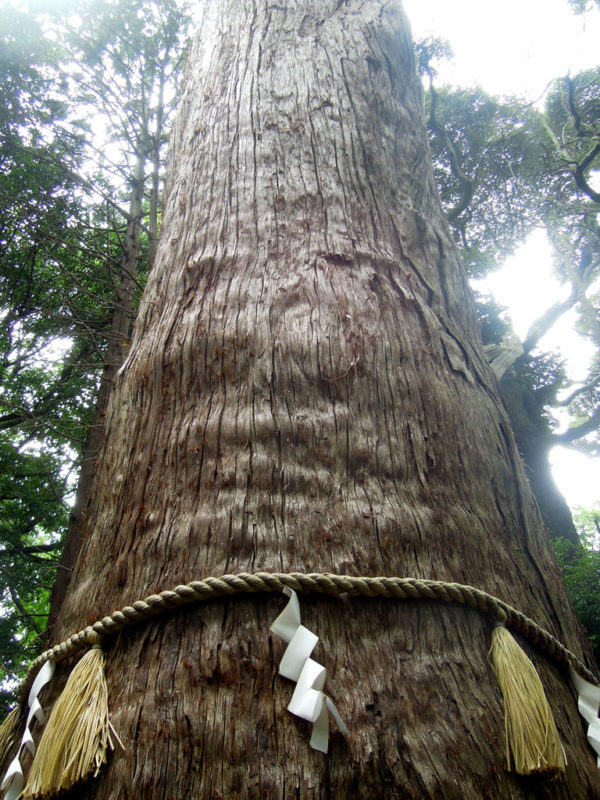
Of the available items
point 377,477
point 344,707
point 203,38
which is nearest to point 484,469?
point 377,477

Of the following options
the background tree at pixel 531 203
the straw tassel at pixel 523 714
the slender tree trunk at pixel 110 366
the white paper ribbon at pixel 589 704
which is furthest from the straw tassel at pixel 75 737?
the background tree at pixel 531 203

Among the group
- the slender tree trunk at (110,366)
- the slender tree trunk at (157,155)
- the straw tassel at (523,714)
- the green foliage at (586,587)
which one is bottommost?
the straw tassel at (523,714)

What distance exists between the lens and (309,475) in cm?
95

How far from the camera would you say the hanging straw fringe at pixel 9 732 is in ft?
3.03

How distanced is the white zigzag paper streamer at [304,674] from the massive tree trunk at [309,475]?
21 mm

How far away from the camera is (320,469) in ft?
3.15

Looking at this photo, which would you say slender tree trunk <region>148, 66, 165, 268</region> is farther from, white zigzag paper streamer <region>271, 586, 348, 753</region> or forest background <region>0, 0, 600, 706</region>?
white zigzag paper streamer <region>271, 586, 348, 753</region>

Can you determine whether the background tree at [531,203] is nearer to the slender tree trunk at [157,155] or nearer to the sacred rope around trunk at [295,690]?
the slender tree trunk at [157,155]

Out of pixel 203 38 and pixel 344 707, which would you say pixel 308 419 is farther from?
pixel 203 38

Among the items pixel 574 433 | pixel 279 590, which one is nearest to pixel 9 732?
pixel 279 590

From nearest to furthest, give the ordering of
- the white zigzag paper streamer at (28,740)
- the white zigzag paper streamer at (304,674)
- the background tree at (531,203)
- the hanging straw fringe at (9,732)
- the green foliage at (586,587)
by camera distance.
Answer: the white zigzag paper streamer at (304,674) → the white zigzag paper streamer at (28,740) → the hanging straw fringe at (9,732) → the green foliage at (586,587) → the background tree at (531,203)

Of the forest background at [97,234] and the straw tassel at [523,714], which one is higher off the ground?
the forest background at [97,234]

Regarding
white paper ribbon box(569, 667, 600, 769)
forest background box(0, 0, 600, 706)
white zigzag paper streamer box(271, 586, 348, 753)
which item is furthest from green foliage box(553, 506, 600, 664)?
white zigzag paper streamer box(271, 586, 348, 753)

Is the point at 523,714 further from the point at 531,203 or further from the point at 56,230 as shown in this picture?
the point at 531,203
